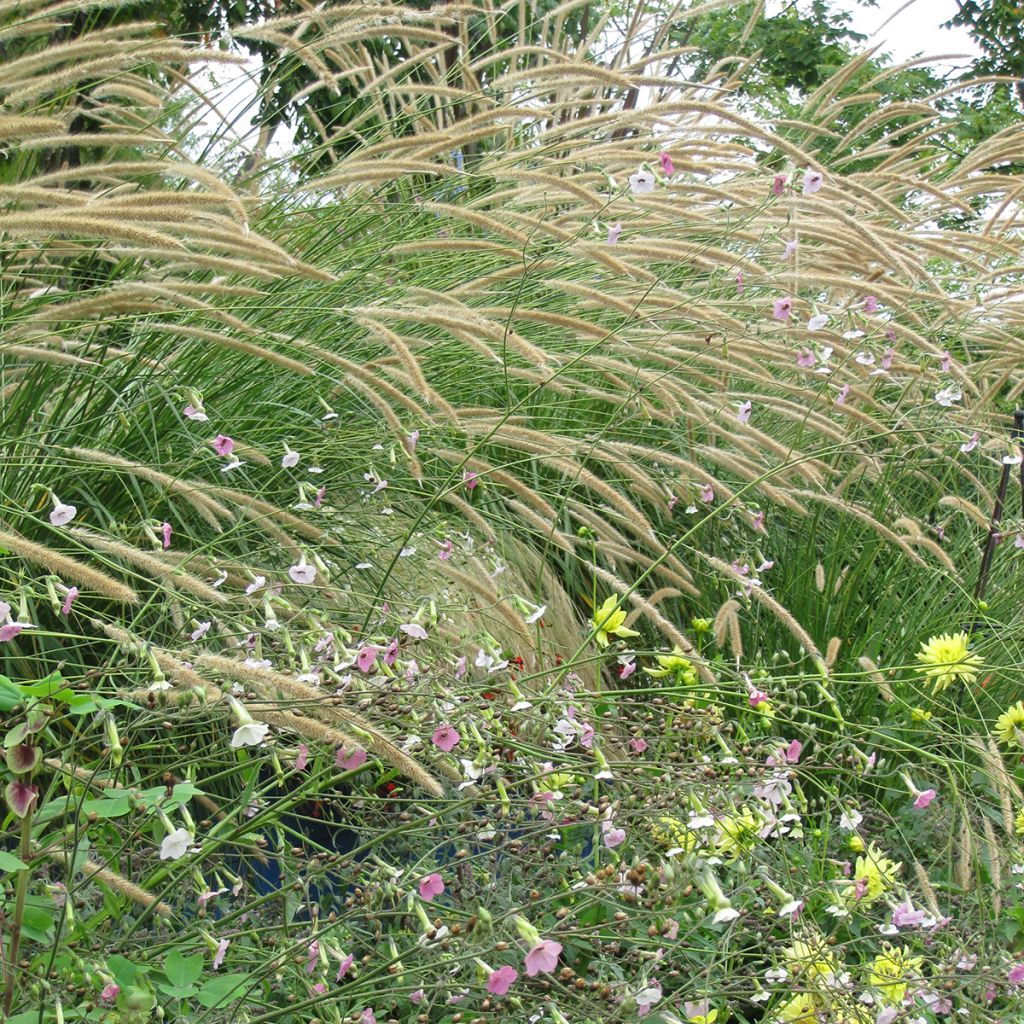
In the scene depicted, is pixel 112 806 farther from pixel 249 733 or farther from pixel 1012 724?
pixel 1012 724

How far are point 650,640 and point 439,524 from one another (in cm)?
99

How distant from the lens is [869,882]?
199cm

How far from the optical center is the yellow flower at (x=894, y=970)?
1.83 m

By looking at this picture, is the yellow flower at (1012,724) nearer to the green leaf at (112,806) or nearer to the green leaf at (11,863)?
the green leaf at (112,806)

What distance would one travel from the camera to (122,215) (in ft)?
5.87

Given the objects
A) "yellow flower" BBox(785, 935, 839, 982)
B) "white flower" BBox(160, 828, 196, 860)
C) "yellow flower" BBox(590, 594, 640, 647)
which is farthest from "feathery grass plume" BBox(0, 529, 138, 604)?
"yellow flower" BBox(785, 935, 839, 982)

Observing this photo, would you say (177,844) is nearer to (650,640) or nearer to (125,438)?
(125,438)

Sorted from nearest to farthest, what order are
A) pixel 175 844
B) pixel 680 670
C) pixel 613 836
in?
pixel 175 844, pixel 613 836, pixel 680 670

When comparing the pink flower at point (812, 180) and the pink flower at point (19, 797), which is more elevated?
the pink flower at point (812, 180)

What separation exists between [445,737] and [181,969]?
0.43m

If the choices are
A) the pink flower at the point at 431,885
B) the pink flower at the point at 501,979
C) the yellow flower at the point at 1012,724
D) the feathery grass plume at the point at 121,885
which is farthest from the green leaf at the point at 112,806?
the yellow flower at the point at 1012,724

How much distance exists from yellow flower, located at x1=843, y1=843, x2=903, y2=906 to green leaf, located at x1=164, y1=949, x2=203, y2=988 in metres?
0.93

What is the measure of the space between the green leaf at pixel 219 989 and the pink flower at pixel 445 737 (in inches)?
14.5

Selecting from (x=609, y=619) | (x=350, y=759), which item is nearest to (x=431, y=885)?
(x=350, y=759)
